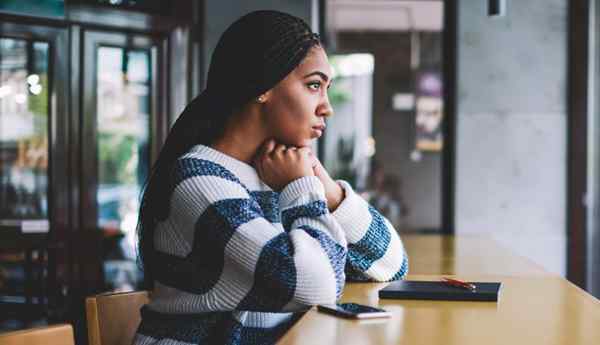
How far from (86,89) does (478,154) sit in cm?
247

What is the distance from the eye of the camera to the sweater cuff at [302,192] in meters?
1.63

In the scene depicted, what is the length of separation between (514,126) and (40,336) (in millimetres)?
4219

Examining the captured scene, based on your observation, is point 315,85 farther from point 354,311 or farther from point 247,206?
point 354,311

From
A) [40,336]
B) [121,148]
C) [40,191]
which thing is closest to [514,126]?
[121,148]

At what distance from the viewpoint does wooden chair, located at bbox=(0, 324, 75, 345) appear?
1.40 meters

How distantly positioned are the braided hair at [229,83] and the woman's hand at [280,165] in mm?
111

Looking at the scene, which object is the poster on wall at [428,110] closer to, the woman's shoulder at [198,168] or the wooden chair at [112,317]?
the wooden chair at [112,317]

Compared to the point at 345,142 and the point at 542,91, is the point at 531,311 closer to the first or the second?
the point at 542,91

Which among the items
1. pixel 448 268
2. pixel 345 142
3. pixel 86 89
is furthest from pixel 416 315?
pixel 345 142

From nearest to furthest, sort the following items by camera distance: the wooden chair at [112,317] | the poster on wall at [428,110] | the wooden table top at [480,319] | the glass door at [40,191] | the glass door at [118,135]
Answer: the wooden table top at [480,319] < the wooden chair at [112,317] < the glass door at [40,191] < the glass door at [118,135] < the poster on wall at [428,110]

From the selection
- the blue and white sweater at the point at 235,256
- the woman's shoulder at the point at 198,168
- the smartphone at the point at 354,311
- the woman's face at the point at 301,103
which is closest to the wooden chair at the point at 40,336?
the blue and white sweater at the point at 235,256

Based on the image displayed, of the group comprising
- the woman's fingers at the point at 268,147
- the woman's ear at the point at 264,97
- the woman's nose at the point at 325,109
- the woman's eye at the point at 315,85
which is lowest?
the woman's fingers at the point at 268,147

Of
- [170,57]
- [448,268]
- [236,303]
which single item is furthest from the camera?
[170,57]

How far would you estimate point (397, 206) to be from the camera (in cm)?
1281
